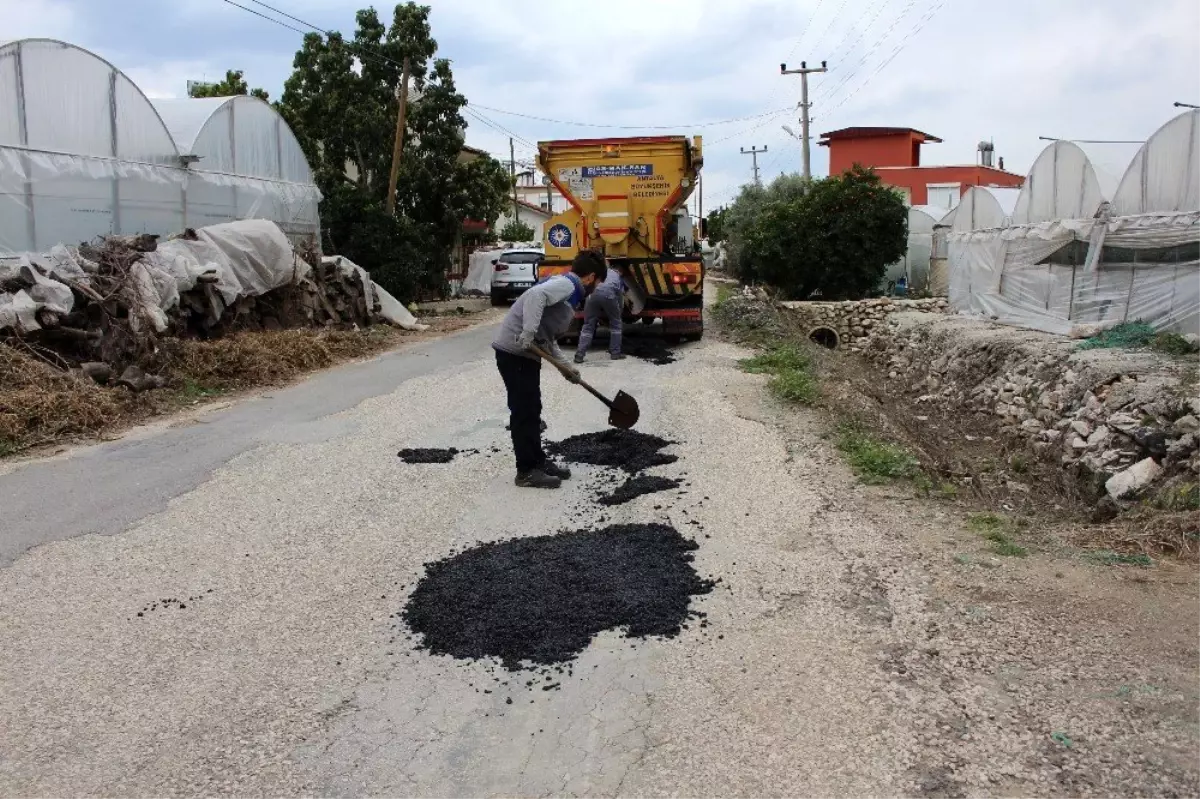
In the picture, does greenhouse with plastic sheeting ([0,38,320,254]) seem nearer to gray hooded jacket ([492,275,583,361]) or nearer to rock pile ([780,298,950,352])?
gray hooded jacket ([492,275,583,361])

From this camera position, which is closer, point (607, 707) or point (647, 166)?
point (607, 707)

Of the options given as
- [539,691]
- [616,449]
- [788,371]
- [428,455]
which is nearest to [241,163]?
[788,371]

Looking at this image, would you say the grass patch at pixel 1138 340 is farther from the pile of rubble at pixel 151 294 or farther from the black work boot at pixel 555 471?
the pile of rubble at pixel 151 294

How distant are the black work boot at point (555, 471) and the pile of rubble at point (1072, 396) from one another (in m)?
4.14

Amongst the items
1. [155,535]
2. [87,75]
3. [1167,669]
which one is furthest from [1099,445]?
[87,75]

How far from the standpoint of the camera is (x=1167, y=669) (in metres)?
3.52

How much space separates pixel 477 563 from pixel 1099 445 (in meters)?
6.40

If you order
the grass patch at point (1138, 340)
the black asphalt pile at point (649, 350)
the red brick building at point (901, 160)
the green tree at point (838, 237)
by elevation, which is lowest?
the black asphalt pile at point (649, 350)

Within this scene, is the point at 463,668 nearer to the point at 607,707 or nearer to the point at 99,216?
the point at 607,707

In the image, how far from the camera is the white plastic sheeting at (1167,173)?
1122 cm

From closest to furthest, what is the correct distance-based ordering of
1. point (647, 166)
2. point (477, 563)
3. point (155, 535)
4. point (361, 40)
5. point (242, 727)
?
point (242, 727), point (477, 563), point (155, 535), point (647, 166), point (361, 40)

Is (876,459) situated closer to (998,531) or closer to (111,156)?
(998,531)

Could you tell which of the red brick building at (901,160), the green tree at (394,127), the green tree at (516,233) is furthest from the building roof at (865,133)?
the green tree at (394,127)

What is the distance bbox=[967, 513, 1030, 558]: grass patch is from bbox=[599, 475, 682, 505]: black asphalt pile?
194cm
